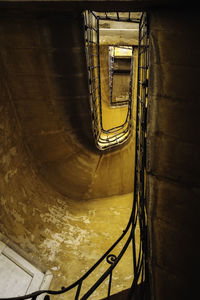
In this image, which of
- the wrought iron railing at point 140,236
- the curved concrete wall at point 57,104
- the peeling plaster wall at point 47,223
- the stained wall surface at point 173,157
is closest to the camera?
the wrought iron railing at point 140,236

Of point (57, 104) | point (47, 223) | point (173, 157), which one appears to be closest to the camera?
point (173, 157)

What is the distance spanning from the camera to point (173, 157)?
2180 millimetres

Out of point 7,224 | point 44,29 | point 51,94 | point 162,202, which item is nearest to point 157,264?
point 162,202

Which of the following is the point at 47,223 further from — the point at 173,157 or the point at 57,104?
the point at 173,157

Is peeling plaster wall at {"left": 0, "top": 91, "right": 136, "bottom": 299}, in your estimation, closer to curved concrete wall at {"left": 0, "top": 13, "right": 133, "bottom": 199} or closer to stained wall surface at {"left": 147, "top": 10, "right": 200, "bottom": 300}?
curved concrete wall at {"left": 0, "top": 13, "right": 133, "bottom": 199}

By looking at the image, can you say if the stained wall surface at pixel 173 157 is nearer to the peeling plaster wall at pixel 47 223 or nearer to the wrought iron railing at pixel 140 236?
the wrought iron railing at pixel 140 236

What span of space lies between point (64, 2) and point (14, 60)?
1.85 metres

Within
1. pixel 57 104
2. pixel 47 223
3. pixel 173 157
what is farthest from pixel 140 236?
pixel 57 104

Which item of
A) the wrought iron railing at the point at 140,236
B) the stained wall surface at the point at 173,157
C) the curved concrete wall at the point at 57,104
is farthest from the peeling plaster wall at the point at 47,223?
the stained wall surface at the point at 173,157

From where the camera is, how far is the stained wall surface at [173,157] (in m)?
1.98

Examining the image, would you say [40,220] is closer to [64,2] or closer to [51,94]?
[51,94]

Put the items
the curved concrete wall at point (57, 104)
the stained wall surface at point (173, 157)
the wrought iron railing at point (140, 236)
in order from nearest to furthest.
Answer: the wrought iron railing at point (140, 236), the stained wall surface at point (173, 157), the curved concrete wall at point (57, 104)

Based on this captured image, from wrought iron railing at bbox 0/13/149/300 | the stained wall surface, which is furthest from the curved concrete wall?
the stained wall surface

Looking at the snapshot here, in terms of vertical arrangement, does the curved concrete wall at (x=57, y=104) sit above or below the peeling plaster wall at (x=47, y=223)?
above
